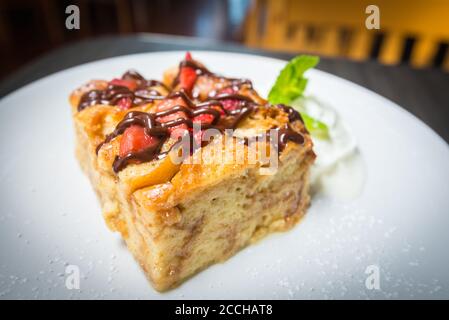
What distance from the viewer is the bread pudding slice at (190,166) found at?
1429 millimetres

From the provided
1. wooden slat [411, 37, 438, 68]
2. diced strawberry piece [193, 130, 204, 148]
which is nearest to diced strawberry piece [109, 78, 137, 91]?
diced strawberry piece [193, 130, 204, 148]

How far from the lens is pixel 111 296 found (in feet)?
4.73

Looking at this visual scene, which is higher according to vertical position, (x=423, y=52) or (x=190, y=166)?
(x=190, y=166)

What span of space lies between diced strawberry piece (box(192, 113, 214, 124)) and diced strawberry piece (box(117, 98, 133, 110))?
13.2 inches

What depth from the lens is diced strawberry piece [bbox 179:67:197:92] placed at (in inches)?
75.0

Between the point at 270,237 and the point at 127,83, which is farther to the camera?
the point at 127,83

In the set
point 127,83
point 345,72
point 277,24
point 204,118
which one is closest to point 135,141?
point 204,118

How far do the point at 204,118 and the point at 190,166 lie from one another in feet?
0.81

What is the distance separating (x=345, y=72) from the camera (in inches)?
113

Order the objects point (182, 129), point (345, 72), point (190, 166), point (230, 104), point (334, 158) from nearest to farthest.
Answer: point (190, 166) → point (182, 129) → point (230, 104) → point (334, 158) → point (345, 72)

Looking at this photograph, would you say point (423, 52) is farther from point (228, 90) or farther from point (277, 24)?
point (228, 90)

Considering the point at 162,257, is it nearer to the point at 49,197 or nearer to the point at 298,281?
the point at 298,281

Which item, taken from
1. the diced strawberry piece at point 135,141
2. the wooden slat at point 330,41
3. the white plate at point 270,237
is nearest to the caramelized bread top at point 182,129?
the diced strawberry piece at point 135,141

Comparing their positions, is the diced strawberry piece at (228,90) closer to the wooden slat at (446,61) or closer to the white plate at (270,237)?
the white plate at (270,237)
